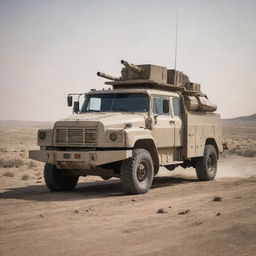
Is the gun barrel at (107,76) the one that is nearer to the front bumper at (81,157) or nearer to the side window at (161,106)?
the side window at (161,106)

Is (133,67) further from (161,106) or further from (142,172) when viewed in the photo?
(142,172)

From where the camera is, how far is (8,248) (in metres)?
5.93

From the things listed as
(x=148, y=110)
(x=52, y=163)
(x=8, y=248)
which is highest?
(x=148, y=110)

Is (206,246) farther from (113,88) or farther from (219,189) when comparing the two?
(113,88)

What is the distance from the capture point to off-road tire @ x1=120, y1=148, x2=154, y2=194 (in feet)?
34.8

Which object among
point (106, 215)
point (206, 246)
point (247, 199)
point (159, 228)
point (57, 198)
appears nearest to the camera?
point (206, 246)

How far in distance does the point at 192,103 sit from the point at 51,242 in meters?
8.40

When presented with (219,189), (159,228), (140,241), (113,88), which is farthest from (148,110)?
(140,241)

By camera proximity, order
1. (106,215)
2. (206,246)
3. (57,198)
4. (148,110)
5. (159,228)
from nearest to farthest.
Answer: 1. (206,246)
2. (159,228)
3. (106,215)
4. (57,198)
5. (148,110)

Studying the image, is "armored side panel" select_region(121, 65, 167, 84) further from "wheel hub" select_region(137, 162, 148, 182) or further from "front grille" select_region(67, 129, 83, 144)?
"front grille" select_region(67, 129, 83, 144)

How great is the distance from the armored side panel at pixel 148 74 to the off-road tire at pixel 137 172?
2470 mm

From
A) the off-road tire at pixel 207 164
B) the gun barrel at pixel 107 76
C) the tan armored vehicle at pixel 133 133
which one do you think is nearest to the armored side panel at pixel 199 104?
the tan armored vehicle at pixel 133 133

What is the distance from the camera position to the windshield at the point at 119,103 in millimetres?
11758

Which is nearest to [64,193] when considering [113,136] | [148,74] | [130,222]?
[113,136]
